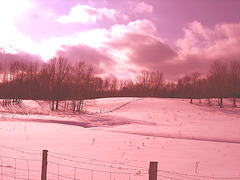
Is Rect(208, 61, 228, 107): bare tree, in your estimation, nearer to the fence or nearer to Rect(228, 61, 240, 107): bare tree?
Rect(228, 61, 240, 107): bare tree

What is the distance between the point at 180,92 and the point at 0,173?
104605 mm

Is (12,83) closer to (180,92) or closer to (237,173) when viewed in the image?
(237,173)

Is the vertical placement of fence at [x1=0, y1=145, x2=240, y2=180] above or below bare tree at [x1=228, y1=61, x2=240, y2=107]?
below

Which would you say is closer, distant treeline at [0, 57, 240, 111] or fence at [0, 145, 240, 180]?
fence at [0, 145, 240, 180]

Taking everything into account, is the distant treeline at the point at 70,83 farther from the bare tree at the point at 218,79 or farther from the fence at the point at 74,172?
the fence at the point at 74,172

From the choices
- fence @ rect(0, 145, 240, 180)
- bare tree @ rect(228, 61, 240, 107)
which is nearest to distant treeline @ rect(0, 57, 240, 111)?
bare tree @ rect(228, 61, 240, 107)

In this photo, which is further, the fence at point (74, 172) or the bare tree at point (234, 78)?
the bare tree at point (234, 78)

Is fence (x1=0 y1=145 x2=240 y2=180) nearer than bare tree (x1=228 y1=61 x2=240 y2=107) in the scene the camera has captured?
Yes

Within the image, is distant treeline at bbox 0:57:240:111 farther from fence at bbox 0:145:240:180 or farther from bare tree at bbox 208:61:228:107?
fence at bbox 0:145:240:180

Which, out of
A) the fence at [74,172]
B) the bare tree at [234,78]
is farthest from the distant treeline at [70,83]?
the fence at [74,172]

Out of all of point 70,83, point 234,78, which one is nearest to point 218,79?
point 234,78

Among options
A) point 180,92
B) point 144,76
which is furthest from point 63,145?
point 180,92

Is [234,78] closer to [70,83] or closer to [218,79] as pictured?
[218,79]

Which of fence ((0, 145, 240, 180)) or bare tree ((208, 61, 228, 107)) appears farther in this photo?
bare tree ((208, 61, 228, 107))
